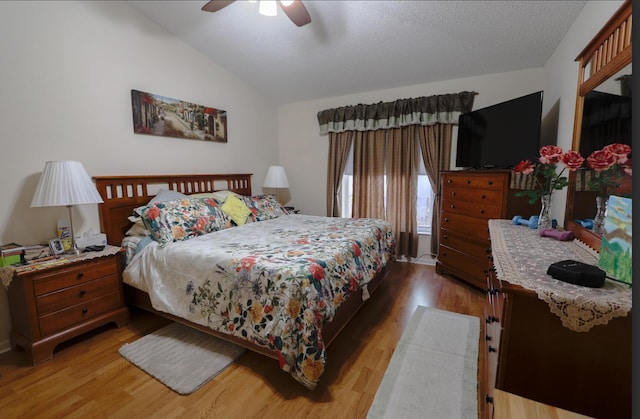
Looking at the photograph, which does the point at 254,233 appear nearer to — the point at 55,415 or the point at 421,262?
the point at 55,415

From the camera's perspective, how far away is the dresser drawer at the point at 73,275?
1993mm

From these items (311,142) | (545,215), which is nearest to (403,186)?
(311,142)

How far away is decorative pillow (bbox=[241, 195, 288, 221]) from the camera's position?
348 centimetres

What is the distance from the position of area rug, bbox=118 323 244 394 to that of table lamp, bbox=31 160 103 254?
1.13m

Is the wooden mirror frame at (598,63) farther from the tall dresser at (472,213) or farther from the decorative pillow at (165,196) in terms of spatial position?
the decorative pillow at (165,196)

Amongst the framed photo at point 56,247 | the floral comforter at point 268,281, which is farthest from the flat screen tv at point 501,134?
the framed photo at point 56,247

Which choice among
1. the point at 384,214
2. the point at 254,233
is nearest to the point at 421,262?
the point at 384,214

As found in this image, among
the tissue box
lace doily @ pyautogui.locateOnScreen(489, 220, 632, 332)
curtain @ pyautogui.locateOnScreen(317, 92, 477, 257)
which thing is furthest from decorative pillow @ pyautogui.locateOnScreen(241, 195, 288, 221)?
lace doily @ pyautogui.locateOnScreen(489, 220, 632, 332)

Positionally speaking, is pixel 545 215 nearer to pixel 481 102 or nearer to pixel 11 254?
pixel 481 102

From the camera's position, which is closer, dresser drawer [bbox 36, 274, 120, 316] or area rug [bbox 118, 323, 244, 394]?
area rug [bbox 118, 323, 244, 394]

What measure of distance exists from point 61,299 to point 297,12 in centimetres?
265

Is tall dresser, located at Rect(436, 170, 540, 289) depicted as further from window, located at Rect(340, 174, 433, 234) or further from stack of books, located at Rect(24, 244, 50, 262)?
stack of books, located at Rect(24, 244, 50, 262)

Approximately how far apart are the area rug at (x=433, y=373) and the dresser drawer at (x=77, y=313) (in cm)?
210

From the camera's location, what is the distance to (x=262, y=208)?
3.62 meters
